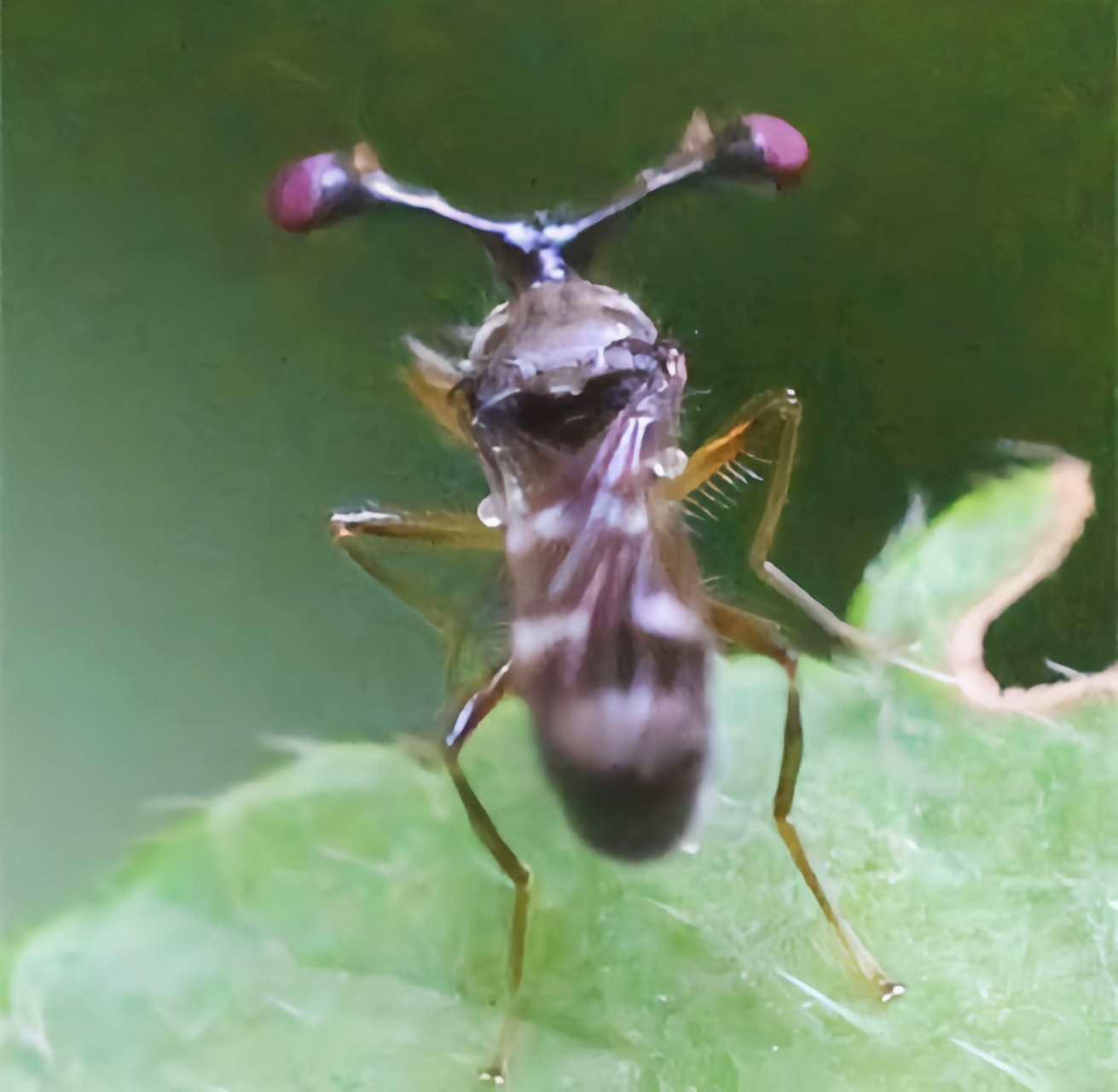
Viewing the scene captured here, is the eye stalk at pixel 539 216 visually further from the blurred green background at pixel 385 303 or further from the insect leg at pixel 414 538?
the insect leg at pixel 414 538

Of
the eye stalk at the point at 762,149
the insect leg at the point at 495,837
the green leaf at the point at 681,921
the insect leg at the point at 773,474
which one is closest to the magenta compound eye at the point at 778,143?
the eye stalk at the point at 762,149

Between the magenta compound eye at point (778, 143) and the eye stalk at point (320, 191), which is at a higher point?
the magenta compound eye at point (778, 143)

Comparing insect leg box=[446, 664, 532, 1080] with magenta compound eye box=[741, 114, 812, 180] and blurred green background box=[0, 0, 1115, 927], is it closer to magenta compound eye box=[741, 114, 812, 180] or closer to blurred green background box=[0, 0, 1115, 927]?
blurred green background box=[0, 0, 1115, 927]

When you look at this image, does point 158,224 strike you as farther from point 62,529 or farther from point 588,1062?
point 588,1062

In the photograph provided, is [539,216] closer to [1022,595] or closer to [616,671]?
[616,671]

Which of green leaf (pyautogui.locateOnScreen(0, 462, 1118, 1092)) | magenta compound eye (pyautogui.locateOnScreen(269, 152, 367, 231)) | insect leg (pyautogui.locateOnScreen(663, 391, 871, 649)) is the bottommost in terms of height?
green leaf (pyautogui.locateOnScreen(0, 462, 1118, 1092))

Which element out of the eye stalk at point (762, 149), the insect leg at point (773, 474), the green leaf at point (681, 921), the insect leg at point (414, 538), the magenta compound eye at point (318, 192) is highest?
the eye stalk at point (762, 149)

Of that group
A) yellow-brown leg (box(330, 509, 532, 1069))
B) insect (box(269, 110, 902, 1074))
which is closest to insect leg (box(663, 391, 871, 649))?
insect (box(269, 110, 902, 1074))
